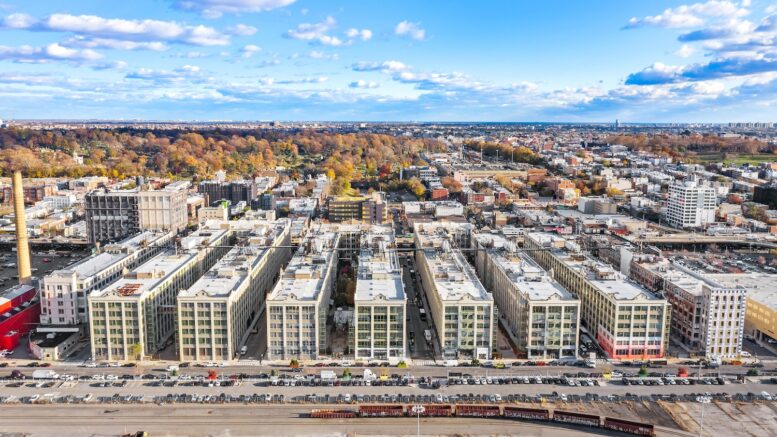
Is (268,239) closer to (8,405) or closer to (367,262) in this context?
(367,262)

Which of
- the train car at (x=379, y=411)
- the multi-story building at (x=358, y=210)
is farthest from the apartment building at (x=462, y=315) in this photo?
the multi-story building at (x=358, y=210)

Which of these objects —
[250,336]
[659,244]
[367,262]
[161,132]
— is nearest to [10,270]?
[250,336]

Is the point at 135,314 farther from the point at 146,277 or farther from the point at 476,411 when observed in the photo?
the point at 476,411

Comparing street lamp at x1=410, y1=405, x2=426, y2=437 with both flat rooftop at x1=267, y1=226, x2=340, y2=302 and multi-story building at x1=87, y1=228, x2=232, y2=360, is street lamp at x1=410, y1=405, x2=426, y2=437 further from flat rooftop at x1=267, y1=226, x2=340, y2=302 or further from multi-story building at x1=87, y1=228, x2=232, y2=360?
multi-story building at x1=87, y1=228, x2=232, y2=360

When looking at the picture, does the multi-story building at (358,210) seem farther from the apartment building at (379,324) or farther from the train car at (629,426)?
the train car at (629,426)

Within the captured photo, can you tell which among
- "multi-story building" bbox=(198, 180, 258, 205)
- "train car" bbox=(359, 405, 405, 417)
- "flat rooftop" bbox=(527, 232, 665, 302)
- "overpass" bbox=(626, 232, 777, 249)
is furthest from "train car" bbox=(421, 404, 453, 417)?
"multi-story building" bbox=(198, 180, 258, 205)

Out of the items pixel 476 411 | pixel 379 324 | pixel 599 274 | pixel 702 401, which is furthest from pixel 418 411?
pixel 599 274
